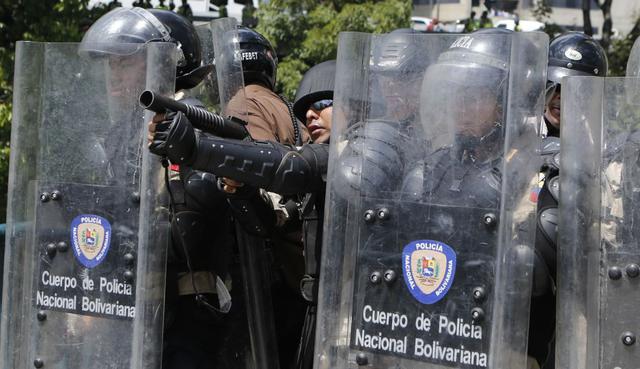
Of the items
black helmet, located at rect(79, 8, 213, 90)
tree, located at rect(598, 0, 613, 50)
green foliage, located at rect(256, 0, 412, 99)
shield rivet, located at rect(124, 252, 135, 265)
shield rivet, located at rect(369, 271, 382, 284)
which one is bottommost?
shield rivet, located at rect(369, 271, 382, 284)

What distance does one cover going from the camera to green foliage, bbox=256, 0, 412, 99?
33.2ft

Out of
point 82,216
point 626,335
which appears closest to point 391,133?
point 626,335

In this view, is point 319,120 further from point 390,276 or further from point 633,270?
point 633,270

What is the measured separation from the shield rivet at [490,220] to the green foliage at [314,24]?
7234mm

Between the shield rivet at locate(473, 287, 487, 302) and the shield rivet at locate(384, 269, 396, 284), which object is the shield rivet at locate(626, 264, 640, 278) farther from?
the shield rivet at locate(384, 269, 396, 284)

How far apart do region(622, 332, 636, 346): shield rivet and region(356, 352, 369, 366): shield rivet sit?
2.27 ft

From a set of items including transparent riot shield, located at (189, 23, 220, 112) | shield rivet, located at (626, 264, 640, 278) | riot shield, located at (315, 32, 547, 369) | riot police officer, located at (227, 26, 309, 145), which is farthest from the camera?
riot police officer, located at (227, 26, 309, 145)

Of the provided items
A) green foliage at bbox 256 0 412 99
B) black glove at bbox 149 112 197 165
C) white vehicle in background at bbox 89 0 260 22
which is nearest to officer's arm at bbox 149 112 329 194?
black glove at bbox 149 112 197 165

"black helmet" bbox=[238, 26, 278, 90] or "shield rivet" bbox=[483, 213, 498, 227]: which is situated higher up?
"black helmet" bbox=[238, 26, 278, 90]

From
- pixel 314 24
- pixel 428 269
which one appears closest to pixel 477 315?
pixel 428 269

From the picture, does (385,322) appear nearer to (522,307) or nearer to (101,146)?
(522,307)

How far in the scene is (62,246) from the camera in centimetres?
354

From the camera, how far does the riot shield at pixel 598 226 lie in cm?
270

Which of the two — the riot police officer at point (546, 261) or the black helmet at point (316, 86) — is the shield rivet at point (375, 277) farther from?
Answer: the black helmet at point (316, 86)
